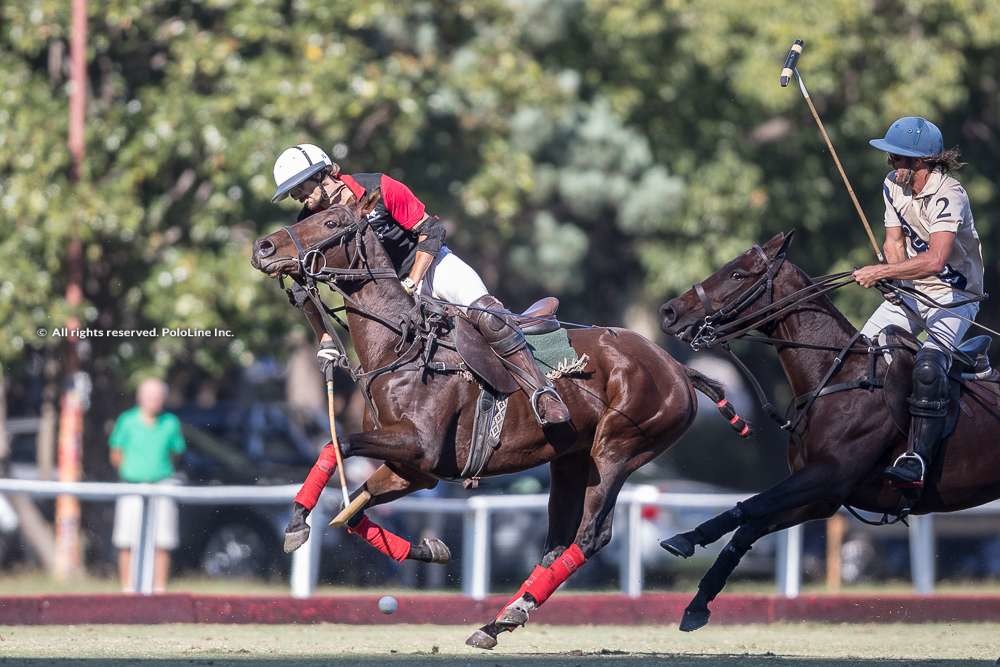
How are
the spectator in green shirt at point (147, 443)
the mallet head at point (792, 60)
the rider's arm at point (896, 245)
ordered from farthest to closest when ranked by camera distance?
the spectator in green shirt at point (147, 443) → the mallet head at point (792, 60) → the rider's arm at point (896, 245)

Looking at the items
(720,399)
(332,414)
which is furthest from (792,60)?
(332,414)

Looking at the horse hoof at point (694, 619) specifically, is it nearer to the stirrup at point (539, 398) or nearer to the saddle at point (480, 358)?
the stirrup at point (539, 398)

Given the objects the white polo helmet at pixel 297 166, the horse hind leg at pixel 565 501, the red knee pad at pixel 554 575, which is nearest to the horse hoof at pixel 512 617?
the red knee pad at pixel 554 575

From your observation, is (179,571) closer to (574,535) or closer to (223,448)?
(223,448)

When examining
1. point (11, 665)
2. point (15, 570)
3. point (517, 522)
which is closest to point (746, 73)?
point (517, 522)

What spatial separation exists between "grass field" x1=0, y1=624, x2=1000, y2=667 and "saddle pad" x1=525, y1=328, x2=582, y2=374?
60.3 inches

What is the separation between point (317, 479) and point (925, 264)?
3243mm

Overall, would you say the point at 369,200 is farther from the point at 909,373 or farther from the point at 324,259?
the point at 909,373

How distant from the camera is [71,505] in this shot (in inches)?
555

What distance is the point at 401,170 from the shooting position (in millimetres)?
16469

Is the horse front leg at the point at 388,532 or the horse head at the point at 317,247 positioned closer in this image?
the horse head at the point at 317,247

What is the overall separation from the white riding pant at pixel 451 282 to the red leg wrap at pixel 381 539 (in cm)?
127

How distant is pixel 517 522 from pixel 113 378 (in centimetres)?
403

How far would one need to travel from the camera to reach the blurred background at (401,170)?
14.6 m
